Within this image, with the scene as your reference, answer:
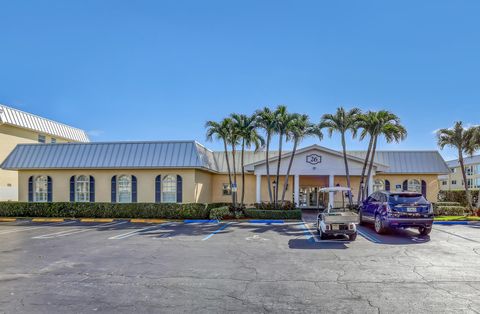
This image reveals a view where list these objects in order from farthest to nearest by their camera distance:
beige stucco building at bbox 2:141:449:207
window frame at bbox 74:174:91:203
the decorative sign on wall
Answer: the decorative sign on wall
window frame at bbox 74:174:91:203
beige stucco building at bbox 2:141:449:207

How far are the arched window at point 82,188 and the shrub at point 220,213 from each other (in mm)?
A: 9313

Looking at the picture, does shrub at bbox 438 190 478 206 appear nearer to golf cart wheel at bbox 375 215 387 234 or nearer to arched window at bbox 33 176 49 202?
golf cart wheel at bbox 375 215 387 234

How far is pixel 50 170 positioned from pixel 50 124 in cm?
1090

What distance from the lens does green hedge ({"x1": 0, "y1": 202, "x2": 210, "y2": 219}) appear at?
71.4 ft

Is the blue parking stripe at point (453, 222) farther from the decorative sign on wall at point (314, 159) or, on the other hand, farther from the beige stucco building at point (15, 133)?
the beige stucco building at point (15, 133)

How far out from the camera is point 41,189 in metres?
25.1

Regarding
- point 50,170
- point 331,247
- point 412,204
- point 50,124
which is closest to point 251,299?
point 331,247

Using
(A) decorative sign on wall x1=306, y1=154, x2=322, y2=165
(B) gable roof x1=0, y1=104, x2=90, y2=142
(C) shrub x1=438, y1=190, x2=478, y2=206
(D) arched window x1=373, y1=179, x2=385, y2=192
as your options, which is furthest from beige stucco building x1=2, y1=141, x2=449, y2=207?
(C) shrub x1=438, y1=190, x2=478, y2=206

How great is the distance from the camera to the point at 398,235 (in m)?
14.8

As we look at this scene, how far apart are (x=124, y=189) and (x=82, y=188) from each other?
3.02 m

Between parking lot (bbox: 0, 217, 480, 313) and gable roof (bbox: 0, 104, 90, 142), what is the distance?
56.6 feet

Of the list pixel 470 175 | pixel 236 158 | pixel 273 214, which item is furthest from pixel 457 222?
pixel 470 175

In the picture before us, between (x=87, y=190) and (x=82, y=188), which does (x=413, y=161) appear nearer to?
(x=87, y=190)

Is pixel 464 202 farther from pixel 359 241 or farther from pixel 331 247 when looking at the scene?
pixel 331 247
